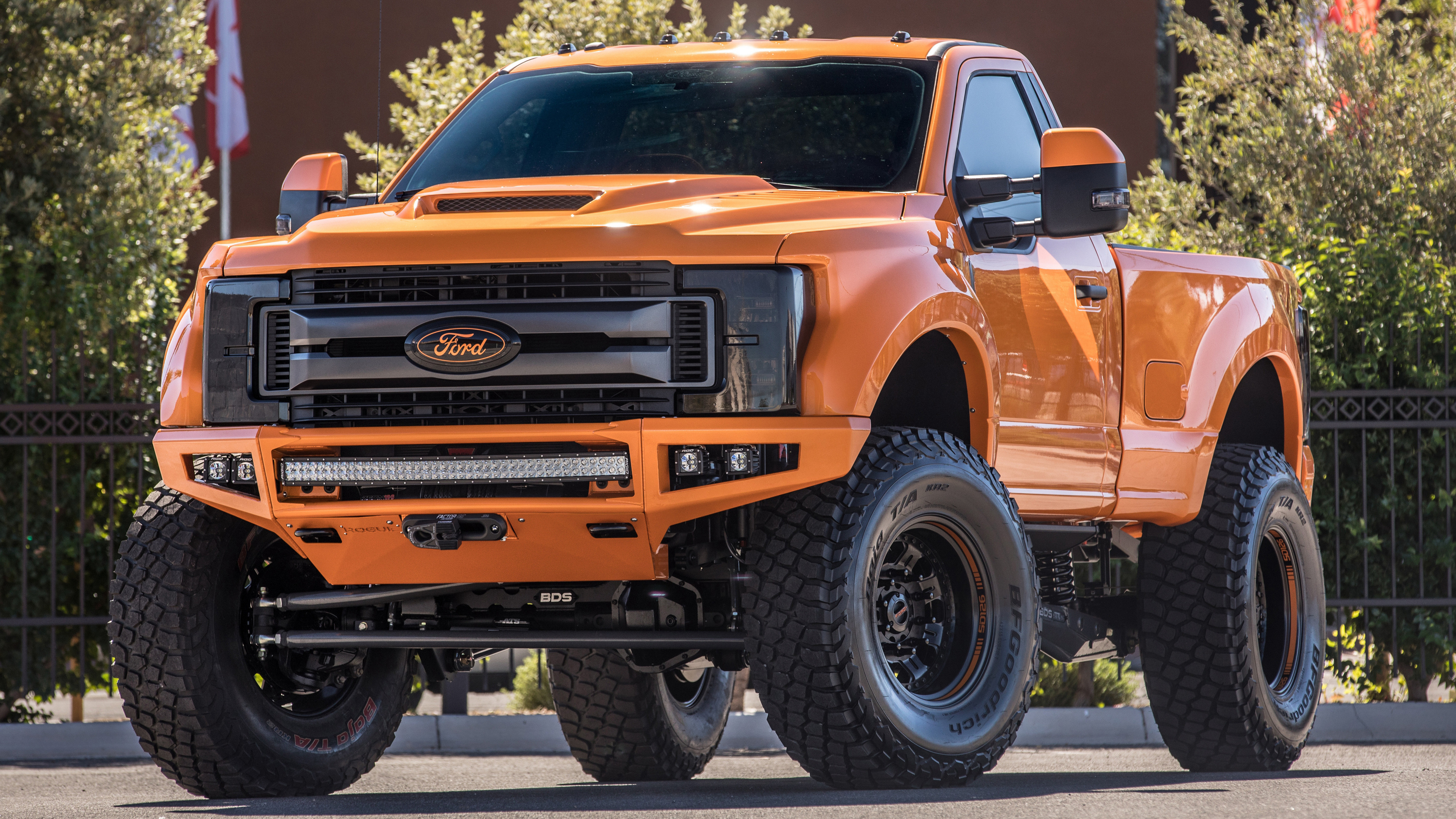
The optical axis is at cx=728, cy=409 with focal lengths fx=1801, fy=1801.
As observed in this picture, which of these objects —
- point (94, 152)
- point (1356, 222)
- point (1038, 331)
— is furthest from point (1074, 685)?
point (94, 152)

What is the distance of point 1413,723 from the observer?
9617 millimetres

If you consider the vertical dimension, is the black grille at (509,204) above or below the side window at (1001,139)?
below

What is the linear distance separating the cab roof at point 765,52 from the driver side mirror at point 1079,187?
68 centimetres

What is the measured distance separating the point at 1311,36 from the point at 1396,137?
1.22m

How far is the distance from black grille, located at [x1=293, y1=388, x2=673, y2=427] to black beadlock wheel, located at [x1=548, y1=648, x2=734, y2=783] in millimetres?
2445

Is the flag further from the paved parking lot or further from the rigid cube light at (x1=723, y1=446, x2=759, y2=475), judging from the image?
the rigid cube light at (x1=723, y1=446, x2=759, y2=475)

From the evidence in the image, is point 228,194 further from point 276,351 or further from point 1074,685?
point 276,351

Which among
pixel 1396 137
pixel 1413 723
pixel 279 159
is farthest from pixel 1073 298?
pixel 279 159

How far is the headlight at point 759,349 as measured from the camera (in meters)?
4.61

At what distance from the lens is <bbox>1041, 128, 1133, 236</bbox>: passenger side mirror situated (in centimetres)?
547

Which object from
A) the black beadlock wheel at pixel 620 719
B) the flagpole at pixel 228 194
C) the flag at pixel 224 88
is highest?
the flag at pixel 224 88

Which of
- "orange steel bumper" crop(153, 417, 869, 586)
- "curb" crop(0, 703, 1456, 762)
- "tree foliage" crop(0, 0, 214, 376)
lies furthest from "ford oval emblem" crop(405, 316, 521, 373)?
"tree foliage" crop(0, 0, 214, 376)

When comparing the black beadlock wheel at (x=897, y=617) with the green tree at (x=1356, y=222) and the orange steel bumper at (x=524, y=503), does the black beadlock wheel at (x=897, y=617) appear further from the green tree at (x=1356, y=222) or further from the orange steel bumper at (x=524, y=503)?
the green tree at (x=1356, y=222)

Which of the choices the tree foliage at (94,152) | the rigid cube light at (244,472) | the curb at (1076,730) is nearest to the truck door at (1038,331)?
the rigid cube light at (244,472)
